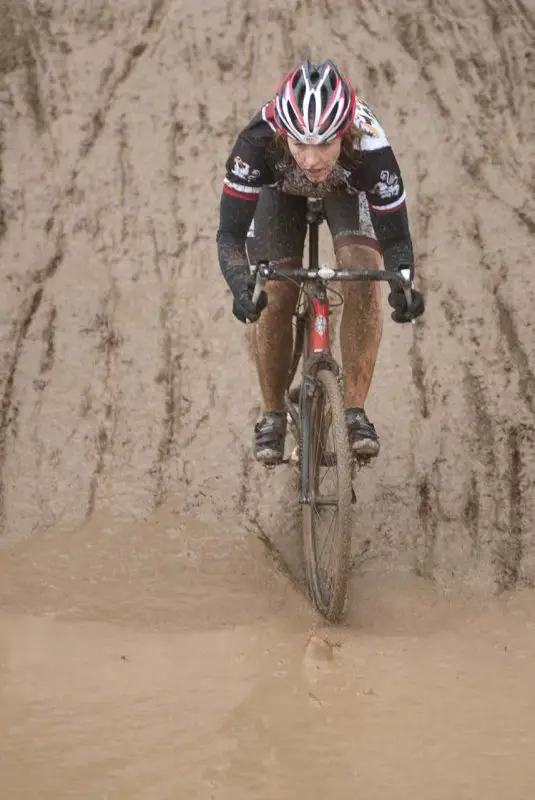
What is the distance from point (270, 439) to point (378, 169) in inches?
51.8

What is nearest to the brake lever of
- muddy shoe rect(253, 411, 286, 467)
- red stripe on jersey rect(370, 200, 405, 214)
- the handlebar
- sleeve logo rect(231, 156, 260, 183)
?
the handlebar

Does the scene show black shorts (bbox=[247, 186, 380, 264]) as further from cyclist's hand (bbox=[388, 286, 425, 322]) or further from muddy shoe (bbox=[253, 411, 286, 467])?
muddy shoe (bbox=[253, 411, 286, 467])

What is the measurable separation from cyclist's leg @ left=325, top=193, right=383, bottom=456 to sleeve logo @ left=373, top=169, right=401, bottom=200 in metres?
0.26

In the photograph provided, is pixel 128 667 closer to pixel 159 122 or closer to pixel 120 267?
pixel 120 267

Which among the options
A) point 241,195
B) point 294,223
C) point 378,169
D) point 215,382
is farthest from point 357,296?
point 215,382

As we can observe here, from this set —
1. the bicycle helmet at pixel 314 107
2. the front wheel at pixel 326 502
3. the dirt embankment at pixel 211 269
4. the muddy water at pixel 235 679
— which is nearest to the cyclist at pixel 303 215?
the bicycle helmet at pixel 314 107

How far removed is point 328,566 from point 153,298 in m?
2.58

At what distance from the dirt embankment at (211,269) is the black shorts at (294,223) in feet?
4.71

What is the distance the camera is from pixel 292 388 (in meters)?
5.11

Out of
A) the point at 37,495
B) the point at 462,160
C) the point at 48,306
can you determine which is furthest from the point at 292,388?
the point at 462,160

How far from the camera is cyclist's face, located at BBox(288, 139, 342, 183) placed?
13.6 feet

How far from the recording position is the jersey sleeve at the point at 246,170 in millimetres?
4422

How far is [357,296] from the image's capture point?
4672 millimetres

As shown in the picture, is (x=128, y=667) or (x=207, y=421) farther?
(x=207, y=421)
